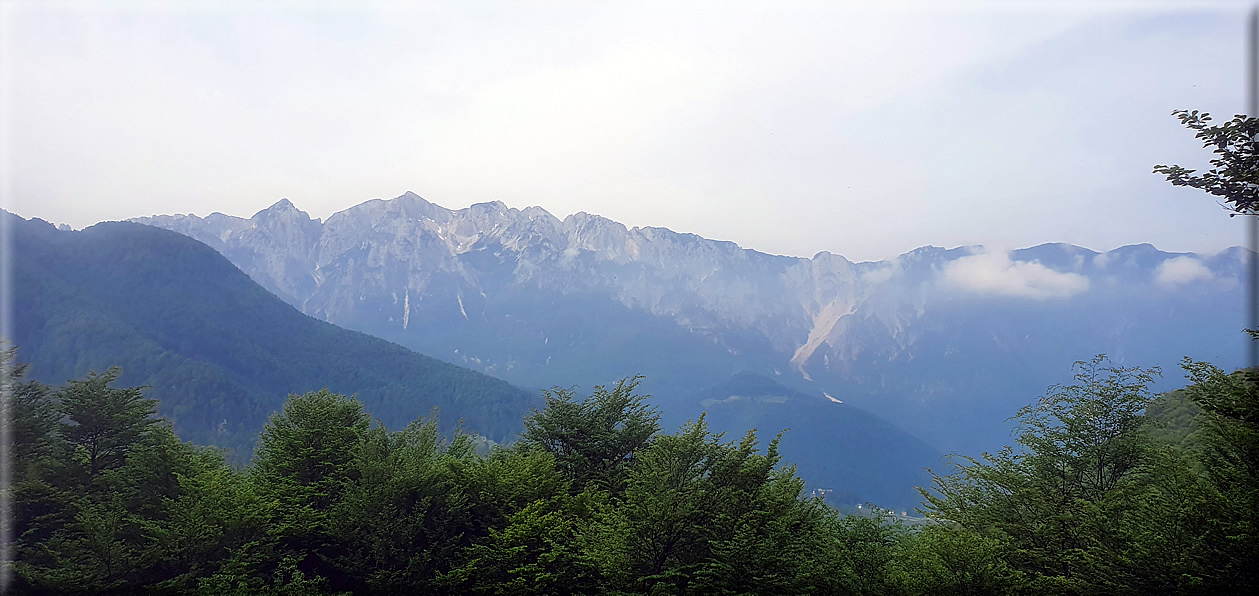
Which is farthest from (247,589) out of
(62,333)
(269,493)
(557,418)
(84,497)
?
(62,333)

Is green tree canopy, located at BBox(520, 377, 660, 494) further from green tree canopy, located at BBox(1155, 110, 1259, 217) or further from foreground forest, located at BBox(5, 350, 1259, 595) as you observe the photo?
green tree canopy, located at BBox(1155, 110, 1259, 217)

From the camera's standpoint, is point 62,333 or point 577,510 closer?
point 577,510

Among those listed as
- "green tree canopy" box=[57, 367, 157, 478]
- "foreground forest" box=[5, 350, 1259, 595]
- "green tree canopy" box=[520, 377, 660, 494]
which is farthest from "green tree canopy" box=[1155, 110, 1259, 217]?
"green tree canopy" box=[57, 367, 157, 478]

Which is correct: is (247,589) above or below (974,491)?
below

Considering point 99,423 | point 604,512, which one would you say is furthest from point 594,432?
point 99,423

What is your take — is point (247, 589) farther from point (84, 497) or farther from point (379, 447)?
point (84, 497)

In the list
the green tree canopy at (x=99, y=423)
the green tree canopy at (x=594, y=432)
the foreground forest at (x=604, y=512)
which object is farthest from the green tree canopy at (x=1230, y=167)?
the green tree canopy at (x=99, y=423)

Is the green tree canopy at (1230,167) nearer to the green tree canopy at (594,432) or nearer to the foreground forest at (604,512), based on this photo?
the foreground forest at (604,512)

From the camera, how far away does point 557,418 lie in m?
24.1

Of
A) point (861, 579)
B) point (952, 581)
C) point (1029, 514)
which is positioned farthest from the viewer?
point (1029, 514)

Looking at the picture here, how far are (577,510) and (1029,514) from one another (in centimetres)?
1323

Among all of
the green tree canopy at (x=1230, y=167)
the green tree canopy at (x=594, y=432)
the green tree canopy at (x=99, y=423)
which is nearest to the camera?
the green tree canopy at (x=1230, y=167)

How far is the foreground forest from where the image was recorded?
14.3 meters

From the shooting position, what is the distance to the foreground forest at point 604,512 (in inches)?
564
